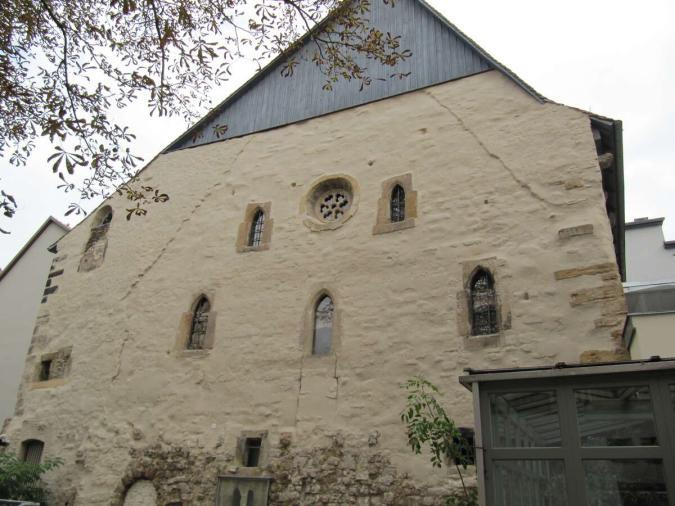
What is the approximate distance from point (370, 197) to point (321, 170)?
3.96 ft

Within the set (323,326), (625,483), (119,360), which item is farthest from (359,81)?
(625,483)

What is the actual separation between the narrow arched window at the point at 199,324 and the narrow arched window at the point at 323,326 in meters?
1.92

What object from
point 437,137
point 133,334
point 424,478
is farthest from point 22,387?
point 437,137

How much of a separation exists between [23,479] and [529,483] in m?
7.66

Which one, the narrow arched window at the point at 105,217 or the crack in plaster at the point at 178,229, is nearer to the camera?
the crack in plaster at the point at 178,229

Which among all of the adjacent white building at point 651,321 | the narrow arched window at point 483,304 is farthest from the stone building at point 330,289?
the adjacent white building at point 651,321

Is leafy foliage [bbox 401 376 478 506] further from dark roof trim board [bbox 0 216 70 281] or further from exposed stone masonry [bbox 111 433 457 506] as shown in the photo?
dark roof trim board [bbox 0 216 70 281]

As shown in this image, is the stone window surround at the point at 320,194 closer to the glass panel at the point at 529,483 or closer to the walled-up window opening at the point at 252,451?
the walled-up window opening at the point at 252,451

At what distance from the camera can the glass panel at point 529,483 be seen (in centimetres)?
404

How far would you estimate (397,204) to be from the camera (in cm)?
860

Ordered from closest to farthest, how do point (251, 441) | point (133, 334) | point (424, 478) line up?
point (424, 478)
point (251, 441)
point (133, 334)

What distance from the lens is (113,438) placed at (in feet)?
28.6

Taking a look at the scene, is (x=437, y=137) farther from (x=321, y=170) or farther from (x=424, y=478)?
(x=424, y=478)

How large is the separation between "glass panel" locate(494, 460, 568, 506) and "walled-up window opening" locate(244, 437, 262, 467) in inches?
165
